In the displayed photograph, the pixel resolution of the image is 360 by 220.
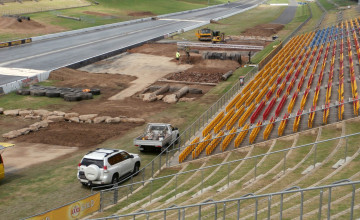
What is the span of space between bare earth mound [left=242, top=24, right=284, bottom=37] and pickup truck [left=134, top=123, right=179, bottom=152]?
230ft

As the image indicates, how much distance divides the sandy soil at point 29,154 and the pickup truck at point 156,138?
4.35 metres

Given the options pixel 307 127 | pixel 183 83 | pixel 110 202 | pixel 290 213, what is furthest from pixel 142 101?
pixel 290 213

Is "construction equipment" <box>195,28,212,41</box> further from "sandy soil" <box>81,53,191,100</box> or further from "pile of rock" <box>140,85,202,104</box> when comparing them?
"pile of rock" <box>140,85,202,104</box>

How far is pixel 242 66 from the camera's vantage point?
202 feet

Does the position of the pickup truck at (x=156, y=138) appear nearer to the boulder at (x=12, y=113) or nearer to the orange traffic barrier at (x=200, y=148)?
the orange traffic barrier at (x=200, y=148)

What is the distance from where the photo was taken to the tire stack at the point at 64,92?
142 ft

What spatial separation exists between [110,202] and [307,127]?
40.3 feet

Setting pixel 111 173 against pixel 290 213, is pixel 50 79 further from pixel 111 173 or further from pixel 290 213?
pixel 290 213

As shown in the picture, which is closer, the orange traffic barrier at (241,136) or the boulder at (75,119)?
the orange traffic barrier at (241,136)

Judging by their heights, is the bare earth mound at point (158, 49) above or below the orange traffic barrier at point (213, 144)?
below

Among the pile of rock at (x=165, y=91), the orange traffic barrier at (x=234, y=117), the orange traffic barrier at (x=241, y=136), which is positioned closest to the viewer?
the orange traffic barrier at (x=241, y=136)

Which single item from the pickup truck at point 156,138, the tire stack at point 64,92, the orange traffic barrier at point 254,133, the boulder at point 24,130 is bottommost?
the boulder at point 24,130

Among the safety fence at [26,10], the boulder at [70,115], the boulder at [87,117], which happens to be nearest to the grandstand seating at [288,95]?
the boulder at [87,117]

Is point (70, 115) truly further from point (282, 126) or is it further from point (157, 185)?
point (282, 126)
